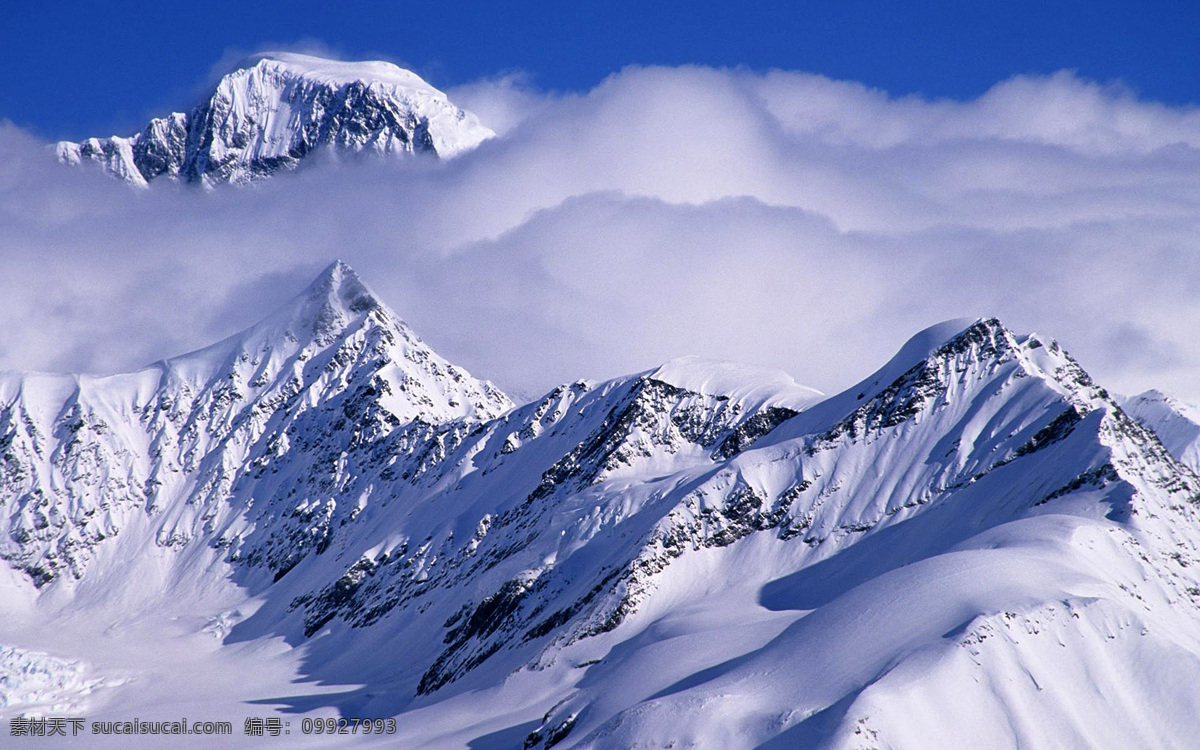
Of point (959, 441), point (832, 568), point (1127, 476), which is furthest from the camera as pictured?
point (959, 441)

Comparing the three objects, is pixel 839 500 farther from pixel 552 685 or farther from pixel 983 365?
pixel 552 685

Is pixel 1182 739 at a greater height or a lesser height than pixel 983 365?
lesser

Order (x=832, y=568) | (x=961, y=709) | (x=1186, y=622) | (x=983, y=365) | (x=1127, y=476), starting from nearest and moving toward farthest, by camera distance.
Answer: (x=961, y=709) < (x=1186, y=622) < (x=1127, y=476) < (x=832, y=568) < (x=983, y=365)

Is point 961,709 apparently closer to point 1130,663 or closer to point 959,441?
point 1130,663

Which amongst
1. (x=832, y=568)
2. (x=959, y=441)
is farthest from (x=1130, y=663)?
(x=959, y=441)

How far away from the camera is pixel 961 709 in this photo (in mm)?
107625

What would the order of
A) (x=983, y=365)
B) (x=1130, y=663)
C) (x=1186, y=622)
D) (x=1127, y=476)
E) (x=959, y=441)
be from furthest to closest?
1. (x=983, y=365)
2. (x=959, y=441)
3. (x=1127, y=476)
4. (x=1186, y=622)
5. (x=1130, y=663)

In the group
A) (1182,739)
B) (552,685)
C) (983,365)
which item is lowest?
(1182,739)

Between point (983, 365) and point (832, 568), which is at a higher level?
point (983, 365)

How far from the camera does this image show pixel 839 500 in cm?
18500

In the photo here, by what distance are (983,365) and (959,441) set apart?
17.5 metres

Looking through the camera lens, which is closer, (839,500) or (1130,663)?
(1130,663)

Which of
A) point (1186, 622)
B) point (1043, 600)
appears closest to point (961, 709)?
point (1043, 600)

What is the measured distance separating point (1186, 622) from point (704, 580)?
66.9 m
